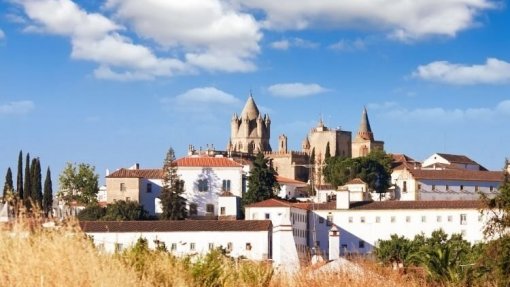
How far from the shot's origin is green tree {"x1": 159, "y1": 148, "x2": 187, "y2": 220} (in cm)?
7862

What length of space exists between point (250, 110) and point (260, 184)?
69.3 meters

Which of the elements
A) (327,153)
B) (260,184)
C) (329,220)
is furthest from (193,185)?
(327,153)

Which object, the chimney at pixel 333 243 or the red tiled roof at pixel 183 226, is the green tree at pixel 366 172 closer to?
the red tiled roof at pixel 183 226

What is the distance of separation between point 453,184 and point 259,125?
57557mm

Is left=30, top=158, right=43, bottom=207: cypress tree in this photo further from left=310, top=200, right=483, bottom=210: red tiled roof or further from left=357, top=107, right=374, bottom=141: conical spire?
left=357, top=107, right=374, bottom=141: conical spire

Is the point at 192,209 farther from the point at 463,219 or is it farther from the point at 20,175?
the point at 463,219

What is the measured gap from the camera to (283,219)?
59.3 meters

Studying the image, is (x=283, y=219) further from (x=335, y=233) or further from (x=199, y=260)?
(x=199, y=260)

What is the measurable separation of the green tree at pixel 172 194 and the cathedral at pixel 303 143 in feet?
122

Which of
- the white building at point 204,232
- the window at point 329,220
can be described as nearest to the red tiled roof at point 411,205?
the window at point 329,220

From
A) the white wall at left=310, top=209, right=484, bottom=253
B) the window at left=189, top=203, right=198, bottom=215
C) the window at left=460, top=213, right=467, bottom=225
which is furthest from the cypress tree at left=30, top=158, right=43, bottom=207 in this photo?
the window at left=460, top=213, right=467, bottom=225

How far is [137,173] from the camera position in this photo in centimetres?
8688

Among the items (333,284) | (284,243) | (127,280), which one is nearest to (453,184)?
(284,243)

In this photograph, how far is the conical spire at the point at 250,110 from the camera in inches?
5940
